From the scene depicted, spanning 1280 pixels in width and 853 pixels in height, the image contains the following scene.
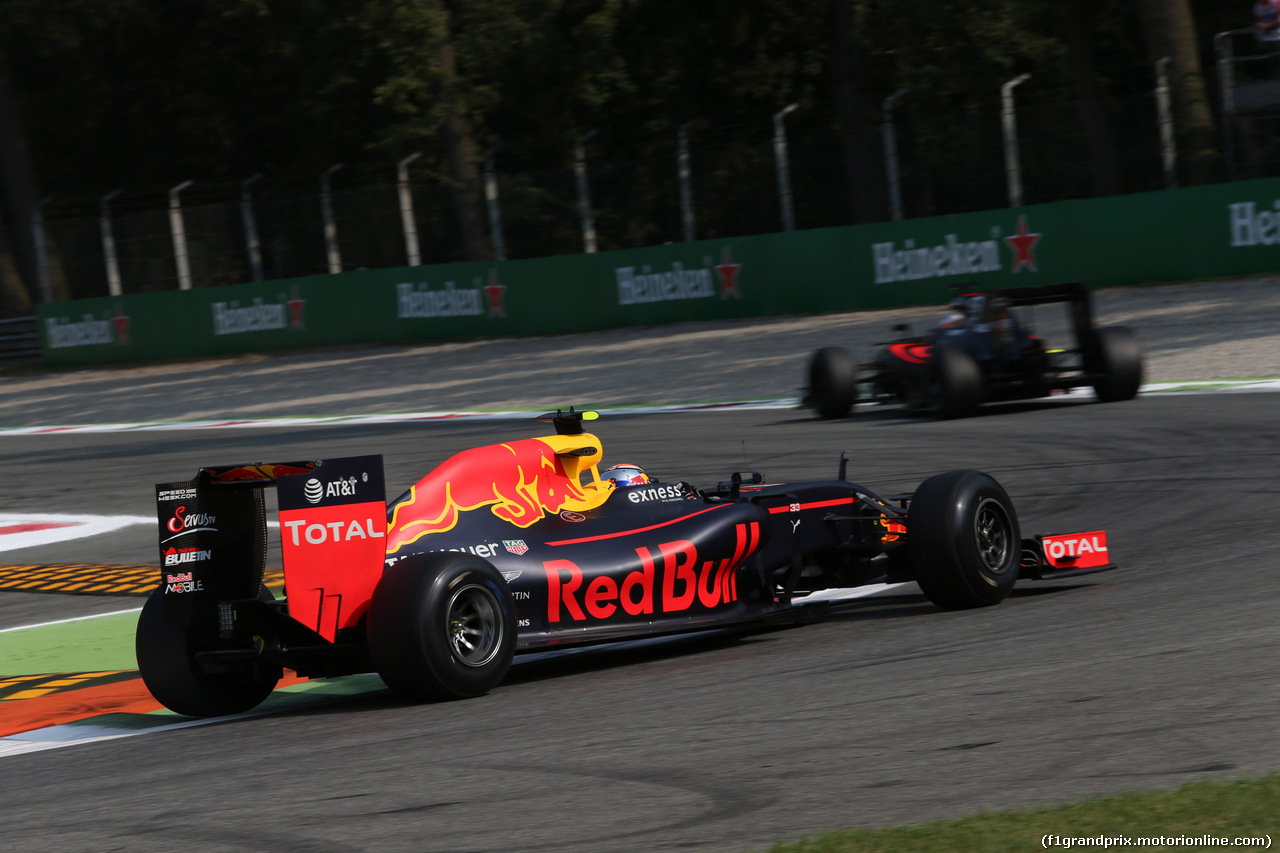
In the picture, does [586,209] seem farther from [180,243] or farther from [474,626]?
[474,626]

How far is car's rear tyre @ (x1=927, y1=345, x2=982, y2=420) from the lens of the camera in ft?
51.8

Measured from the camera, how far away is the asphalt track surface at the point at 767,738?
4543 mm

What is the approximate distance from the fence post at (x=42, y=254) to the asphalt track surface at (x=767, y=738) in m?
33.3

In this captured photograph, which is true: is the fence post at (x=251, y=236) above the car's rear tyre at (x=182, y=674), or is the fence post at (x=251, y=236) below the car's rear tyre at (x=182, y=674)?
above

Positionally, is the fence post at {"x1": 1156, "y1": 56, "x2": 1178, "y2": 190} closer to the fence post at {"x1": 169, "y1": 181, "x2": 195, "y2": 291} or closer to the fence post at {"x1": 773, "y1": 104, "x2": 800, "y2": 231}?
the fence post at {"x1": 773, "y1": 104, "x2": 800, "y2": 231}

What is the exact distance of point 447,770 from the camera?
525 cm

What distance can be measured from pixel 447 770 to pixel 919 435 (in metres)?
10.3

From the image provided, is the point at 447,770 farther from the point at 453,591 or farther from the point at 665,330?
the point at 665,330

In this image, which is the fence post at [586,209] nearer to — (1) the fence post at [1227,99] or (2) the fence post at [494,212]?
(2) the fence post at [494,212]

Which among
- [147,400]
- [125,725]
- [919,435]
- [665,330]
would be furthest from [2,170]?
[125,725]

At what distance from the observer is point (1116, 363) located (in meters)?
15.9

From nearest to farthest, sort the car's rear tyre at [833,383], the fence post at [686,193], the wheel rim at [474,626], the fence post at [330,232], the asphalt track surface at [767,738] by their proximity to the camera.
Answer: the asphalt track surface at [767,738]
the wheel rim at [474,626]
the car's rear tyre at [833,383]
the fence post at [686,193]
the fence post at [330,232]

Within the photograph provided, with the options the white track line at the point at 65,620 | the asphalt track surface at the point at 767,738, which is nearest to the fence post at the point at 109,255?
the white track line at the point at 65,620

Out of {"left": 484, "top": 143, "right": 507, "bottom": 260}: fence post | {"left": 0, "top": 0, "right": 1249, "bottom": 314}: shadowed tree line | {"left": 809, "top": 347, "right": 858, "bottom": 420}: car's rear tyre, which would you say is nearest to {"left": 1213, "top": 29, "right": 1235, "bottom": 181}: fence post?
{"left": 0, "top": 0, "right": 1249, "bottom": 314}: shadowed tree line
